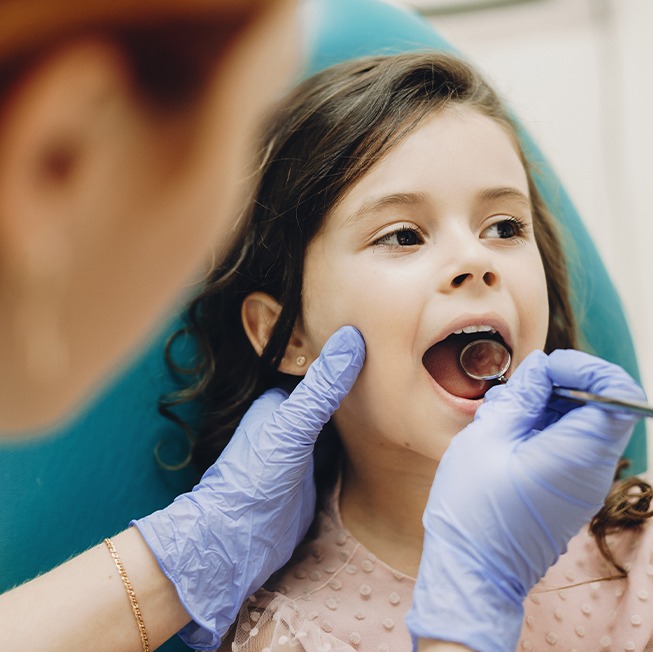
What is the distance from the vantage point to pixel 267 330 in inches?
41.5

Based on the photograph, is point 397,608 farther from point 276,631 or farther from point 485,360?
point 485,360

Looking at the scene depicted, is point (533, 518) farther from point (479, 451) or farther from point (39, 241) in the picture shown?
point (39, 241)

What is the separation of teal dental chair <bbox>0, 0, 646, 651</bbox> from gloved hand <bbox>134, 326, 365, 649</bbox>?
183mm

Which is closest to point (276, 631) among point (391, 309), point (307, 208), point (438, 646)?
point (438, 646)

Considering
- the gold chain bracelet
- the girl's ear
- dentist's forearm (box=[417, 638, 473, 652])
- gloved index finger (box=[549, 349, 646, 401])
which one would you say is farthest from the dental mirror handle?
the gold chain bracelet

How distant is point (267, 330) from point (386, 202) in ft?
0.85

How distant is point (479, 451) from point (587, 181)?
5.72 ft

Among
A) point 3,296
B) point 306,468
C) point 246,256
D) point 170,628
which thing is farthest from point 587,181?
point 3,296

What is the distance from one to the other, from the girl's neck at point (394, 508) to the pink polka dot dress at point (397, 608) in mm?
23

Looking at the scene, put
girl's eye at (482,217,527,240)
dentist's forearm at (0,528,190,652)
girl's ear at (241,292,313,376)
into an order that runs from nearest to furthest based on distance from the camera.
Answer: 1. dentist's forearm at (0,528,190,652)
2. girl's eye at (482,217,527,240)
3. girl's ear at (241,292,313,376)

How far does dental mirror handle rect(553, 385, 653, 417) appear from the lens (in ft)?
2.04

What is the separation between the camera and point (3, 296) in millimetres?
612

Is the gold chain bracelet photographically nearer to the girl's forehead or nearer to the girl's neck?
the girl's neck

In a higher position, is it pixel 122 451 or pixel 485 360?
pixel 485 360
